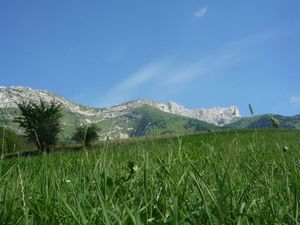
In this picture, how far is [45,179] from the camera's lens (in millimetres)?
3230

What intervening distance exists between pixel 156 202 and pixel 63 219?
688 mm

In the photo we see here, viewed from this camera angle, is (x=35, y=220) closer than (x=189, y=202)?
Yes

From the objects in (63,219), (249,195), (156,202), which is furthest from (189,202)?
(63,219)

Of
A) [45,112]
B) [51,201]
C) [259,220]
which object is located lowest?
[259,220]

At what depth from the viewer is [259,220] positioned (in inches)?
93.9

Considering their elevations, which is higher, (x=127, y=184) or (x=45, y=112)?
(x=45, y=112)

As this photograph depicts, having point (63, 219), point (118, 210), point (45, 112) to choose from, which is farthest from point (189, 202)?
point (45, 112)

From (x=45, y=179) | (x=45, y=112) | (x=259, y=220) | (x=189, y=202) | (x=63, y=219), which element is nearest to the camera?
(x=259, y=220)

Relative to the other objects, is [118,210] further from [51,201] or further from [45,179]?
[45,179]

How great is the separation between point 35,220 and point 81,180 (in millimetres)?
1038

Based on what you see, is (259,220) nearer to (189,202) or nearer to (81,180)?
(189,202)

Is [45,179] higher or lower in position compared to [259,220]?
higher

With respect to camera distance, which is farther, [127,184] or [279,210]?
[127,184]

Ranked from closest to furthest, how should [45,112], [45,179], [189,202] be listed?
[189,202] < [45,179] < [45,112]
